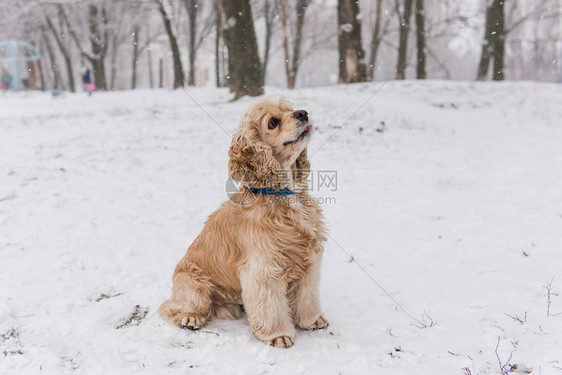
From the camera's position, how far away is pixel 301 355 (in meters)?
3.04

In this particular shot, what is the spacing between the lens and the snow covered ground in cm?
296

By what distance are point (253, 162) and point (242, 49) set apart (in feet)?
31.7

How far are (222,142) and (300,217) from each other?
6684 millimetres

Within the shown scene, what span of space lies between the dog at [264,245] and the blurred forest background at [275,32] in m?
6.51

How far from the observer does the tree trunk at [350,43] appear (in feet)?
46.9

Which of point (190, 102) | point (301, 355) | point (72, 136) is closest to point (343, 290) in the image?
point (301, 355)

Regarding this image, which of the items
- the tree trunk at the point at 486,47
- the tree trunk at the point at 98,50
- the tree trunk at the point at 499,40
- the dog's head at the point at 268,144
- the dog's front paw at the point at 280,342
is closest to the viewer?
the dog's front paw at the point at 280,342

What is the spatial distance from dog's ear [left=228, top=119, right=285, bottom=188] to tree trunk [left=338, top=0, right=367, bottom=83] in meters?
12.5

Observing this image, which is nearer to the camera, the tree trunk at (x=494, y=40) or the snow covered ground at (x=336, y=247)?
the snow covered ground at (x=336, y=247)

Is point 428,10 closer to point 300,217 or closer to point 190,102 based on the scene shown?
point 190,102

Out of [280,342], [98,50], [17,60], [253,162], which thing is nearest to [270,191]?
[253,162]

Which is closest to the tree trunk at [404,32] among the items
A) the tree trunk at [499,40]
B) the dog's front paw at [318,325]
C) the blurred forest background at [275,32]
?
the blurred forest background at [275,32]

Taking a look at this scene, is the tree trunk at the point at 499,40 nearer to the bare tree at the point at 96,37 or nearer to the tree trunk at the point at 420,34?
the tree trunk at the point at 420,34

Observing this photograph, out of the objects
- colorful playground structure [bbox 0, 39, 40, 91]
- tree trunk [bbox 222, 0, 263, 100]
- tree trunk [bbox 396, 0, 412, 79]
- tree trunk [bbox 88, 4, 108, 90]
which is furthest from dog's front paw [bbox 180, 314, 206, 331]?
tree trunk [bbox 88, 4, 108, 90]
